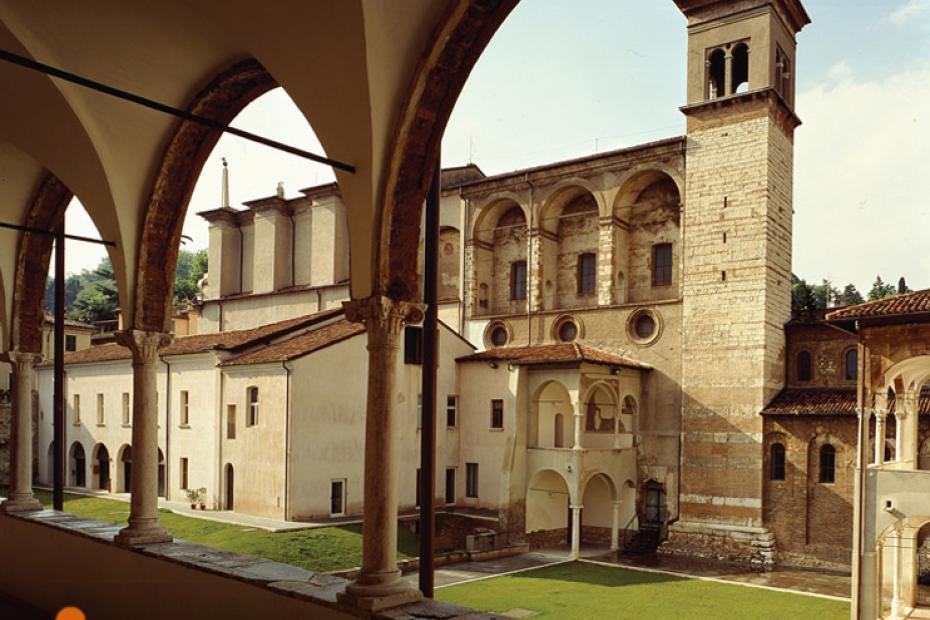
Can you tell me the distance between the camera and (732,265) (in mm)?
24062

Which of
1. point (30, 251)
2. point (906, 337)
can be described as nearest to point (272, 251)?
point (30, 251)

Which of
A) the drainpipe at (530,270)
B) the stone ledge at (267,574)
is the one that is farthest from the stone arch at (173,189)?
the drainpipe at (530,270)

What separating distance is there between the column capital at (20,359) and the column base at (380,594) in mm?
8282

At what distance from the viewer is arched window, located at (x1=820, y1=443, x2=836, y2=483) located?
22578 mm

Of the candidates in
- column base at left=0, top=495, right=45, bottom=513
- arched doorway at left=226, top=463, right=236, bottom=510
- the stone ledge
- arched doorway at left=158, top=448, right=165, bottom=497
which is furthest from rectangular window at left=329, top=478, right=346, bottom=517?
the stone ledge

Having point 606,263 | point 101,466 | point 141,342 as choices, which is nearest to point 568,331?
point 606,263

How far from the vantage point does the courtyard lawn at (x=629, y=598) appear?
1708cm

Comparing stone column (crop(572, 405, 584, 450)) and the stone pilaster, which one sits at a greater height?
the stone pilaster

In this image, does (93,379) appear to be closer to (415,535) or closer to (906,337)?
(415,535)

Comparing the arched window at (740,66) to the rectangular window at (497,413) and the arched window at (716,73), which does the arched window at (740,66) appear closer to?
the arched window at (716,73)

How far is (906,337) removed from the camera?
16.1 meters

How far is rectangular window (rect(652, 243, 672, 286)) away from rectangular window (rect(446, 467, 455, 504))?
9.93m

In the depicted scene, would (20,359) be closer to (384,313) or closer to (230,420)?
(384,313)

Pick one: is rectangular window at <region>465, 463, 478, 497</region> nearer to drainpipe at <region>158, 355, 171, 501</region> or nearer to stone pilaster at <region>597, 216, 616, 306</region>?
stone pilaster at <region>597, 216, 616, 306</region>
